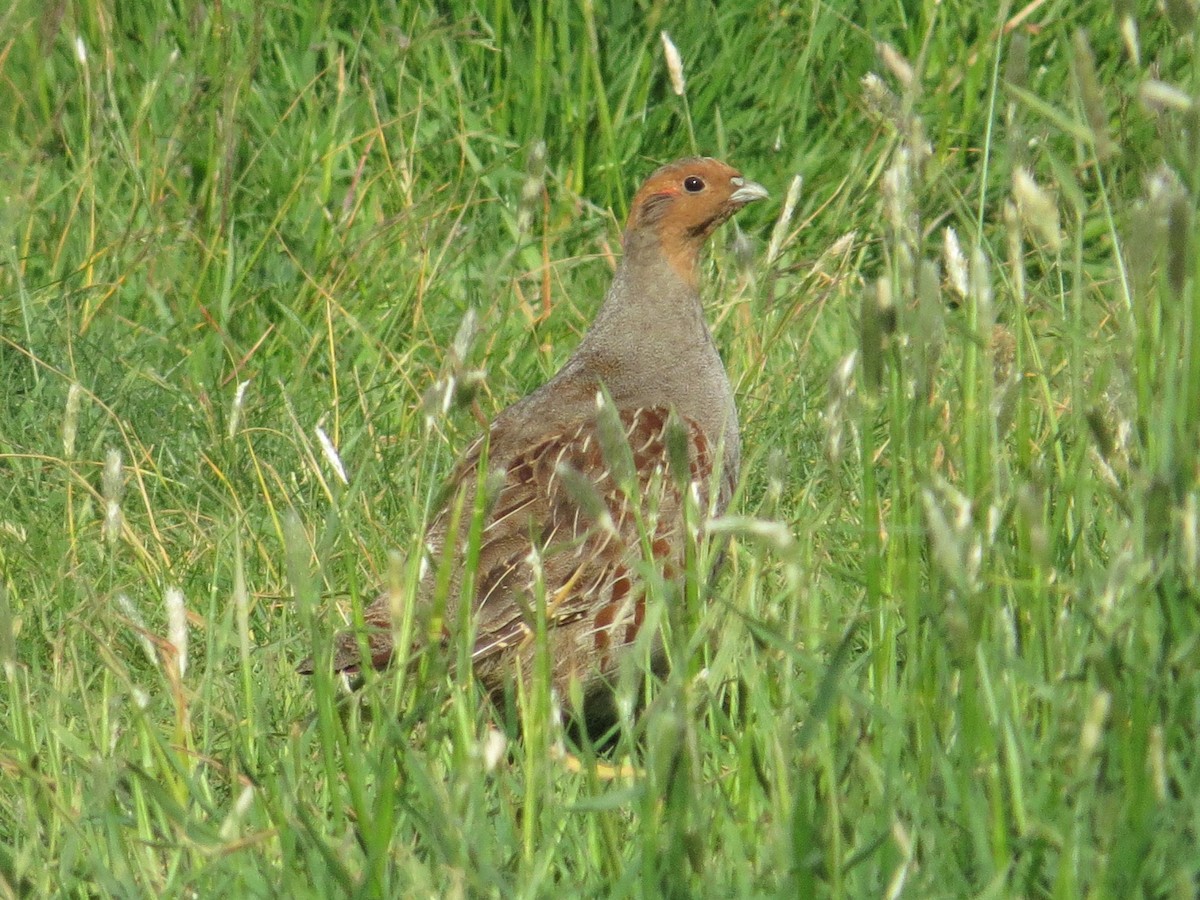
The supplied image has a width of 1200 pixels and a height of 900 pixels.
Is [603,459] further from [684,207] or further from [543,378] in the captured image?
[543,378]

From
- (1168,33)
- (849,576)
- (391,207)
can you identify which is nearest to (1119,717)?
(849,576)

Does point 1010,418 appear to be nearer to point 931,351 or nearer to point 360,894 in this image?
point 931,351

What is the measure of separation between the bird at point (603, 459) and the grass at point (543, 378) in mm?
159

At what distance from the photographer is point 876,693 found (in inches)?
86.4

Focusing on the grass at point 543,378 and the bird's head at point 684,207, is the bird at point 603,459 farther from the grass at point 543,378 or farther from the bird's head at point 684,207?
the grass at point 543,378

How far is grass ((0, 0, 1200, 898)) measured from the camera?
5.72 feet

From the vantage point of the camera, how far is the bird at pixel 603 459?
11.1 ft

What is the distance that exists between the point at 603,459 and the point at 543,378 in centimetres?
156

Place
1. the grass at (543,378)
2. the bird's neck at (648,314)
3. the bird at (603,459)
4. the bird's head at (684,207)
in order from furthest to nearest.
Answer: the bird's head at (684,207), the bird's neck at (648,314), the bird at (603,459), the grass at (543,378)

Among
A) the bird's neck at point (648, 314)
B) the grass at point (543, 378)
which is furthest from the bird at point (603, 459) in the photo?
the grass at point (543, 378)

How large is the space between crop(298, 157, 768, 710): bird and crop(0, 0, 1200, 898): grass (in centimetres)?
16

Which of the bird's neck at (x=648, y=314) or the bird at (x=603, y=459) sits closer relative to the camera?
the bird at (x=603, y=459)

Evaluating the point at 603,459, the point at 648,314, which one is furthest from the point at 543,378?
the point at 603,459

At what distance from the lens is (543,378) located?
4.70 metres
